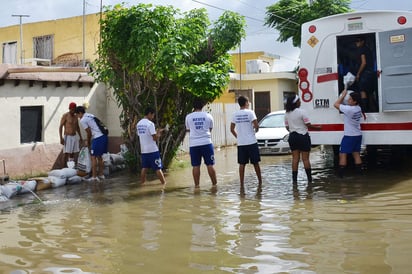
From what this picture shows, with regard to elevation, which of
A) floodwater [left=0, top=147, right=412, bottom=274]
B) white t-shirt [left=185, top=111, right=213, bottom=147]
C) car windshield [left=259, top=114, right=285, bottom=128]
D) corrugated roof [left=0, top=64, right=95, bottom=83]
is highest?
corrugated roof [left=0, top=64, right=95, bottom=83]

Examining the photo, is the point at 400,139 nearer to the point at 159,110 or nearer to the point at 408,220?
the point at 408,220

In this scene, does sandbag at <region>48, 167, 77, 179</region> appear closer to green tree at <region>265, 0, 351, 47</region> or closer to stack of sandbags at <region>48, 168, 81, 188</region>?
stack of sandbags at <region>48, 168, 81, 188</region>

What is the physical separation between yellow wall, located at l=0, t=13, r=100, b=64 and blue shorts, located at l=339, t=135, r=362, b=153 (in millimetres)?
17792

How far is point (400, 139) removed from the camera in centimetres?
884

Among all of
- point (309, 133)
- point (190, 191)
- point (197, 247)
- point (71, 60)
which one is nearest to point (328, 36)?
point (309, 133)

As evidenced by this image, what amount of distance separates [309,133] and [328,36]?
6.20 ft

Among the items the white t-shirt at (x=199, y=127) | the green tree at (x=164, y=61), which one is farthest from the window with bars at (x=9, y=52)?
the white t-shirt at (x=199, y=127)

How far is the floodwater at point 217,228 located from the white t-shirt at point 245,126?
871 mm

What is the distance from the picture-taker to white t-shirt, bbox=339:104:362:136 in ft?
29.2

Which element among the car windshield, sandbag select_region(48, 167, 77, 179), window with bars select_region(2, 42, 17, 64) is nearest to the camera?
sandbag select_region(48, 167, 77, 179)

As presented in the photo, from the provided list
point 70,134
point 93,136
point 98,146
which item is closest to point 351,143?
point 98,146

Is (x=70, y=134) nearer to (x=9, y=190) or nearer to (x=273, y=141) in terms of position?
(x=9, y=190)

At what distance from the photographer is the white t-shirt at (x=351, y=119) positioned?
890 cm

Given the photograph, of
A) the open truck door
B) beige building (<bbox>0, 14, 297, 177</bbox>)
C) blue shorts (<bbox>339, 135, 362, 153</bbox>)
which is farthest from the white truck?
beige building (<bbox>0, 14, 297, 177</bbox>)
